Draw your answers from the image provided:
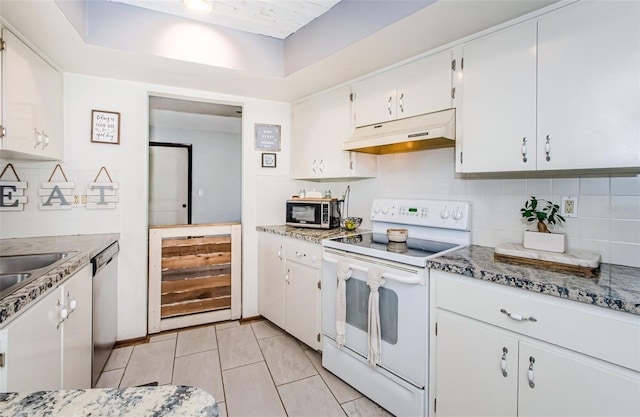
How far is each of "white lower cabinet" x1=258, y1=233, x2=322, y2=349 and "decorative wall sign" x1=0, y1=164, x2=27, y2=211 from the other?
174cm

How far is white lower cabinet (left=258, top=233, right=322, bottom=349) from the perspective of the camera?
7.37 feet

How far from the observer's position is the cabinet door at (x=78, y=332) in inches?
53.5

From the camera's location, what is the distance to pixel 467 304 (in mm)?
1385

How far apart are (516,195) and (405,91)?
942mm

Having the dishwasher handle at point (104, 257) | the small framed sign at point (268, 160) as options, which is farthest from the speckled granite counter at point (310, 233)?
the dishwasher handle at point (104, 257)

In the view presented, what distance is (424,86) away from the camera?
1912 millimetres

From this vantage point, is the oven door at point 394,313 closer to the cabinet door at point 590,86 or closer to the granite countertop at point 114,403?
the cabinet door at point 590,86

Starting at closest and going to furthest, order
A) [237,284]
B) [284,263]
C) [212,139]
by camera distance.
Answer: [284,263], [237,284], [212,139]

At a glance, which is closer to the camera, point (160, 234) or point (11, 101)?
point (11, 101)

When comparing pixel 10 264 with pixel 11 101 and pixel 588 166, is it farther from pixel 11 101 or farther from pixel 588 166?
pixel 588 166

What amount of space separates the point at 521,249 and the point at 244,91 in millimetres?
2419

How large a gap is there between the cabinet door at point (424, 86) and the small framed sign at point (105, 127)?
7.11ft

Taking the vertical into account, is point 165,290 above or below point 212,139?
below

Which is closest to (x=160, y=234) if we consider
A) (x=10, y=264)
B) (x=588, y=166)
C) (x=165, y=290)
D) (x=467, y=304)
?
(x=165, y=290)
